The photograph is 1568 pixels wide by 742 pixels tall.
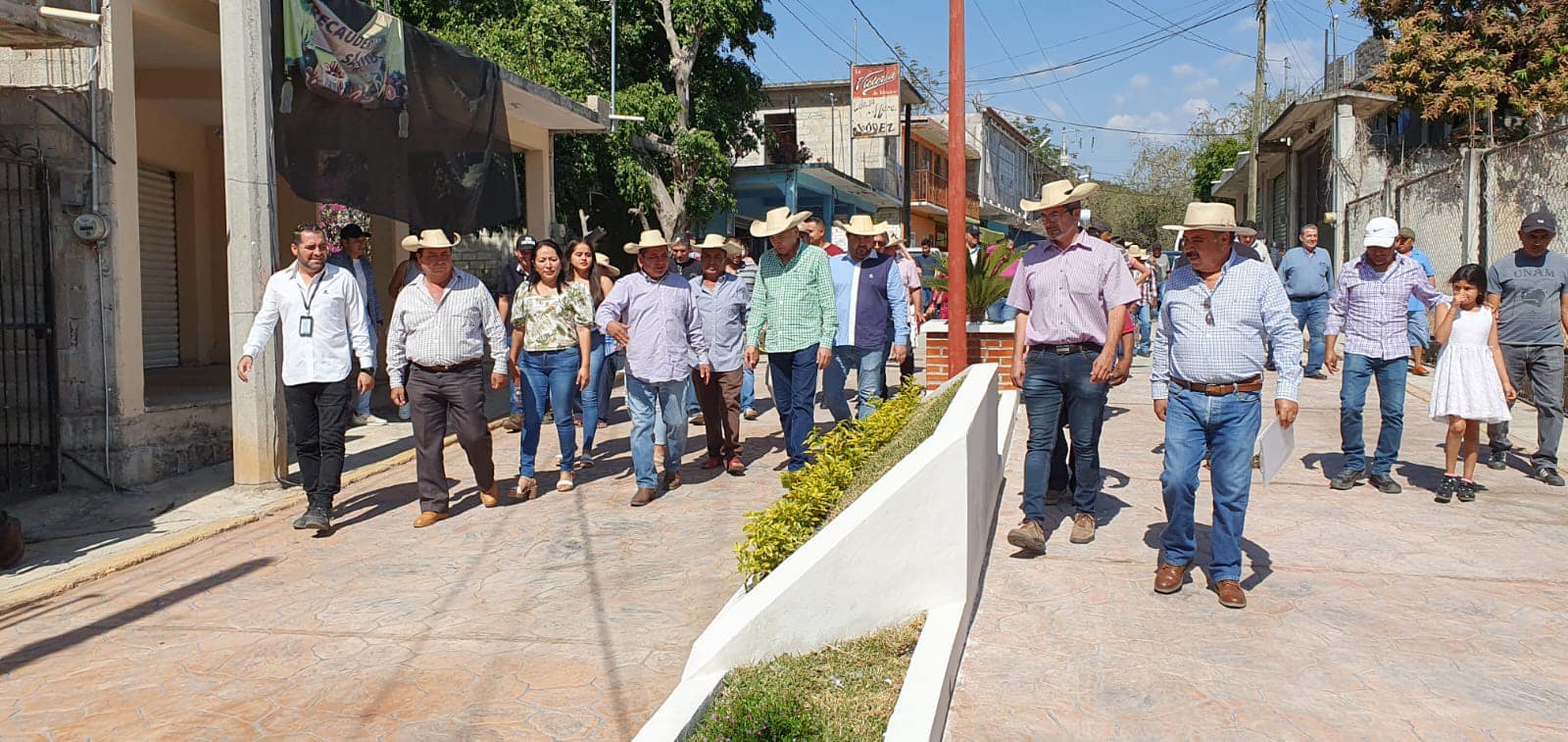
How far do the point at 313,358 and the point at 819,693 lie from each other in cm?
436

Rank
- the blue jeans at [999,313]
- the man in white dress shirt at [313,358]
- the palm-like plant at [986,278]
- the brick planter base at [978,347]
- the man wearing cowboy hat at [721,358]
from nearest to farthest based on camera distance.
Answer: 1. the man in white dress shirt at [313,358]
2. the man wearing cowboy hat at [721,358]
3. the brick planter base at [978,347]
4. the palm-like plant at [986,278]
5. the blue jeans at [999,313]

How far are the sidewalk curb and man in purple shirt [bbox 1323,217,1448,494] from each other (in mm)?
6912

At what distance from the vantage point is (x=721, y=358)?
8.53m

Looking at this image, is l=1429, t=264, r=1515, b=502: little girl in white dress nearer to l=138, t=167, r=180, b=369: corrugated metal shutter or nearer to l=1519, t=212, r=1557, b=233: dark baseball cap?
l=1519, t=212, r=1557, b=233: dark baseball cap

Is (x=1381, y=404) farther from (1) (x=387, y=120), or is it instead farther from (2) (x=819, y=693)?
(1) (x=387, y=120)

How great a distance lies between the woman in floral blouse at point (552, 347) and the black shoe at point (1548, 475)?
6362 millimetres

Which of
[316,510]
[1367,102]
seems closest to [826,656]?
[316,510]

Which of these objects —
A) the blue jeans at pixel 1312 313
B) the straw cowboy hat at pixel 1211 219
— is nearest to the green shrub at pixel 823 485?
the straw cowboy hat at pixel 1211 219

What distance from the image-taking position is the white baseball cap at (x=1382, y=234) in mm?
7402

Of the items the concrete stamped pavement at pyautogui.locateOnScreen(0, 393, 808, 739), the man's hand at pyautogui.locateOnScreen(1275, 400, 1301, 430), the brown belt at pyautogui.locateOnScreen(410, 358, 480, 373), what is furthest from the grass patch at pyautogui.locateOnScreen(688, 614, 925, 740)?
the brown belt at pyautogui.locateOnScreen(410, 358, 480, 373)

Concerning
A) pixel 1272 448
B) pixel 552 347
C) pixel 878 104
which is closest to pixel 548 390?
pixel 552 347

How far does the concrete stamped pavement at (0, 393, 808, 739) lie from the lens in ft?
13.5

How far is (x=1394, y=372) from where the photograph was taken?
751 cm

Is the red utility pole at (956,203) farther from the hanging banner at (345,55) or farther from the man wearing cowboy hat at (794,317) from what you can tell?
the hanging banner at (345,55)
